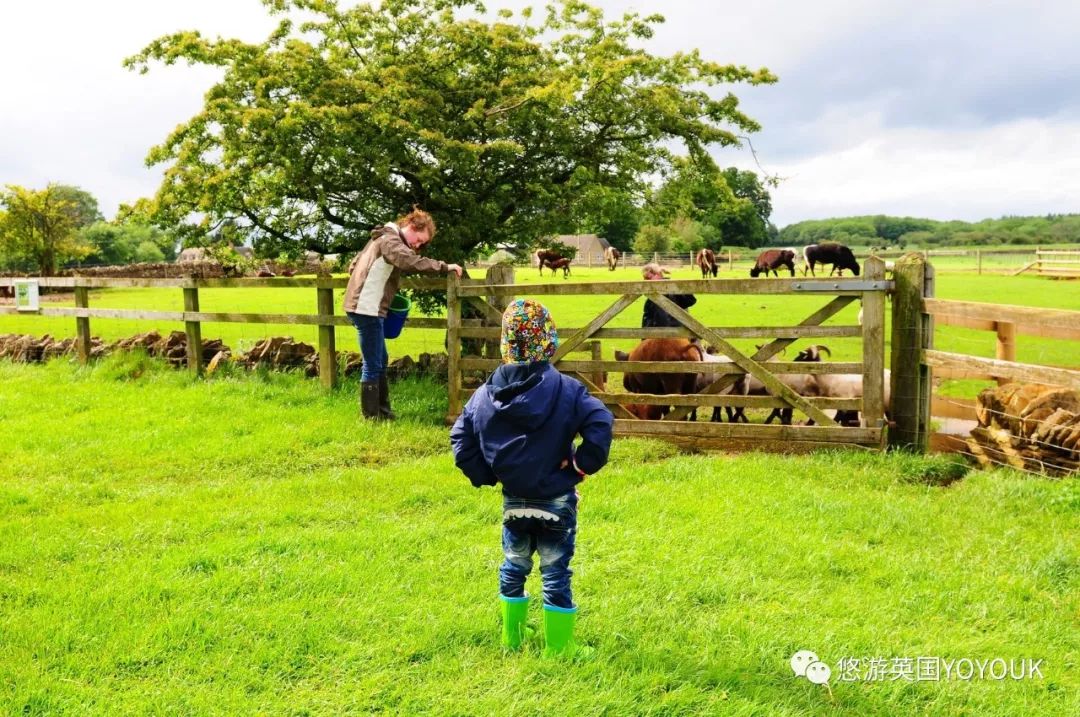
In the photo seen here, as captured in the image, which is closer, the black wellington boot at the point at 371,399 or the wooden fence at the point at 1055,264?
the black wellington boot at the point at 371,399

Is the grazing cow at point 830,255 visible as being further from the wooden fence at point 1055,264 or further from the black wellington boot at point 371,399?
the black wellington boot at point 371,399

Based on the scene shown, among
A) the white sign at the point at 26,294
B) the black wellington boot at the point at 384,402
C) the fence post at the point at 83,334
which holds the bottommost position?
the black wellington boot at the point at 384,402

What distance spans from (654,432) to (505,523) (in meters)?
4.59

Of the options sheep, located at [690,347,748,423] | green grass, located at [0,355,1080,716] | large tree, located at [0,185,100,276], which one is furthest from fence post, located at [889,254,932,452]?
large tree, located at [0,185,100,276]

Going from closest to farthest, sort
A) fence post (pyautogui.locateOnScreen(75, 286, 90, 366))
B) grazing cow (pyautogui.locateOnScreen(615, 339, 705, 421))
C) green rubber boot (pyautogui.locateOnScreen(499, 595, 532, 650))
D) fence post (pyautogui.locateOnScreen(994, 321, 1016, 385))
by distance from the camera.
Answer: green rubber boot (pyautogui.locateOnScreen(499, 595, 532, 650)) → fence post (pyautogui.locateOnScreen(994, 321, 1016, 385)) → grazing cow (pyautogui.locateOnScreen(615, 339, 705, 421)) → fence post (pyautogui.locateOnScreen(75, 286, 90, 366))

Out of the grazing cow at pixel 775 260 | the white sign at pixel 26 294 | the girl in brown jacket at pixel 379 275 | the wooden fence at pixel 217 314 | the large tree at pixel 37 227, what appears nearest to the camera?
the girl in brown jacket at pixel 379 275

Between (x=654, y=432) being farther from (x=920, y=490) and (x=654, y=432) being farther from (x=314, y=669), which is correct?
(x=314, y=669)

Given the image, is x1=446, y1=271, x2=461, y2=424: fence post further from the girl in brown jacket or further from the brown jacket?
the brown jacket

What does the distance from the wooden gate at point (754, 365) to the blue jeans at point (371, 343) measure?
1.01 meters

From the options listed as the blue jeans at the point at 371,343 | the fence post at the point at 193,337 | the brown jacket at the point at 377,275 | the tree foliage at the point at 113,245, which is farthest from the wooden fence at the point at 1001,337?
the tree foliage at the point at 113,245

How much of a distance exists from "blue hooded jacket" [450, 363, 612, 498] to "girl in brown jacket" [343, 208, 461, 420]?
15.5 feet

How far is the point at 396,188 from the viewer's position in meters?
10.7

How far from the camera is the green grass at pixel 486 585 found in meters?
3.37

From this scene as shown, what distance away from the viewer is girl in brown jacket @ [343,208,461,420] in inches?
316
